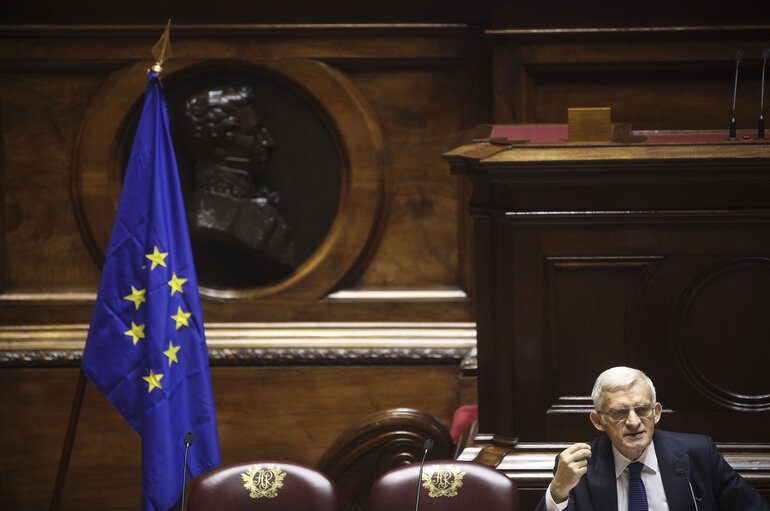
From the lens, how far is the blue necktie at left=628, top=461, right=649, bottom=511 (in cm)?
281

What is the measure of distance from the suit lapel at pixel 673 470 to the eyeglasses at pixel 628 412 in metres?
0.11

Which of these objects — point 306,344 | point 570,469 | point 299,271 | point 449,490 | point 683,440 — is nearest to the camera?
point 570,469

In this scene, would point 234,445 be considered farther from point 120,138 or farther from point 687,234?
point 687,234

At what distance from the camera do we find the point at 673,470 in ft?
9.23

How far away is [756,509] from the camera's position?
9.02 feet

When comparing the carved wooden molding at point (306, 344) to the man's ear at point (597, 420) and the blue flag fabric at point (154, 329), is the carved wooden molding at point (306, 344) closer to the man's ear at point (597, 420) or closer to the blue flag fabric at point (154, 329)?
the blue flag fabric at point (154, 329)

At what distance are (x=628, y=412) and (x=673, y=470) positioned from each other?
0.66ft

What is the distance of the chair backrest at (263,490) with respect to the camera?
3.18 metres

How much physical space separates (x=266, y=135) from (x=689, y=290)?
8.22 ft

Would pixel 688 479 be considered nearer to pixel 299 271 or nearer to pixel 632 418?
pixel 632 418

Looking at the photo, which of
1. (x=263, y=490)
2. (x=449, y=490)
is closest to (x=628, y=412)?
(x=449, y=490)

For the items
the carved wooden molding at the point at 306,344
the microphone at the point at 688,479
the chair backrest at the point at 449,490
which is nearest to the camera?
the microphone at the point at 688,479

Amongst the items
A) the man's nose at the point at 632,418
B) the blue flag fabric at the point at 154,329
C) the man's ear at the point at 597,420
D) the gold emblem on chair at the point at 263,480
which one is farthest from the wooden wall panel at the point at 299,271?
the man's nose at the point at 632,418

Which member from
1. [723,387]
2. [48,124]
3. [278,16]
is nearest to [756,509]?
[723,387]
